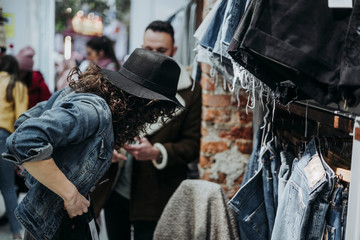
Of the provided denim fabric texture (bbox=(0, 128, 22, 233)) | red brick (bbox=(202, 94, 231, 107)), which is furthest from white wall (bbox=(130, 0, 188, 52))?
red brick (bbox=(202, 94, 231, 107))

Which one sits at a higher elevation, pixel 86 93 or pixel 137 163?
pixel 86 93

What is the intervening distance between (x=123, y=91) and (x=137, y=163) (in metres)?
0.97

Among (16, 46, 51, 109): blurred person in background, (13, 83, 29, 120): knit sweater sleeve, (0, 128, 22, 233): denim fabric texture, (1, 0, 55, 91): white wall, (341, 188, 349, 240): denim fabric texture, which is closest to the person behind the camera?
(341, 188, 349, 240): denim fabric texture

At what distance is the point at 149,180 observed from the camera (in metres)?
2.35

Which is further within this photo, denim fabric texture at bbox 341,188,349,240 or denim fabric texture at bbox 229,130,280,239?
denim fabric texture at bbox 229,130,280,239

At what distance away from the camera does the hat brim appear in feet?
4.73

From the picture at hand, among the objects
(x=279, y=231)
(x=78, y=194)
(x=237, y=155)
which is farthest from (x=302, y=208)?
(x=237, y=155)

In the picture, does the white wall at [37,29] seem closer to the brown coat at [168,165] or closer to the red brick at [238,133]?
the brown coat at [168,165]

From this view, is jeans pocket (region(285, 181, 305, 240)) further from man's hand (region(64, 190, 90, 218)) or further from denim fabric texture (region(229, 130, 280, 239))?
man's hand (region(64, 190, 90, 218))

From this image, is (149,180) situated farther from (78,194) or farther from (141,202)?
(78,194)

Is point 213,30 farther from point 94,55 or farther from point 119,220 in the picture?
point 94,55

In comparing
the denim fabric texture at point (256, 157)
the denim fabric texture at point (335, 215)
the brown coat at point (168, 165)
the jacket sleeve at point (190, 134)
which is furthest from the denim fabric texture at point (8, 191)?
the denim fabric texture at point (335, 215)

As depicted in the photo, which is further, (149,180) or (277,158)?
(149,180)

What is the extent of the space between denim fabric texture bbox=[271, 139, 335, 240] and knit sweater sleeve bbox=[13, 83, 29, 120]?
278 cm
